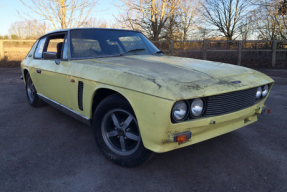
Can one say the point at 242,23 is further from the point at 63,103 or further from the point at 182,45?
the point at 63,103

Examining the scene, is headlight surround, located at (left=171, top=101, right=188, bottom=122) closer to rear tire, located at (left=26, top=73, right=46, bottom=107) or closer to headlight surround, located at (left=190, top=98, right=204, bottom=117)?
headlight surround, located at (left=190, top=98, right=204, bottom=117)

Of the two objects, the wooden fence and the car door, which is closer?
the car door

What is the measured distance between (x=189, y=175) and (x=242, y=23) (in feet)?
72.4

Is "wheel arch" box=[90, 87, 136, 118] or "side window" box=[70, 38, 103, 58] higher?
"side window" box=[70, 38, 103, 58]

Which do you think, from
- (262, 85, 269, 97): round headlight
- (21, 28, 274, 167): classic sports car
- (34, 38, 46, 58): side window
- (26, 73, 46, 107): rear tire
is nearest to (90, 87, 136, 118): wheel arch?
(21, 28, 274, 167): classic sports car

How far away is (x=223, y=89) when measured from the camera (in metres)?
2.02

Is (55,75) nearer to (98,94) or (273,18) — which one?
(98,94)

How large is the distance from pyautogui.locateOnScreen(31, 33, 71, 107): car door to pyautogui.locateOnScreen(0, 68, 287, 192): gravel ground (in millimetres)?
566

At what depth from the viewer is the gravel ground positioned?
79.4 inches

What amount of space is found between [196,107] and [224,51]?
12.4 m

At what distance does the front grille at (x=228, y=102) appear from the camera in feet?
6.57

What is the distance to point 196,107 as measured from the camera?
6.33 ft

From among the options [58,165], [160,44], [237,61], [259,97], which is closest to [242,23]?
[237,61]

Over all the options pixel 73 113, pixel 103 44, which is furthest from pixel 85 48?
pixel 73 113
